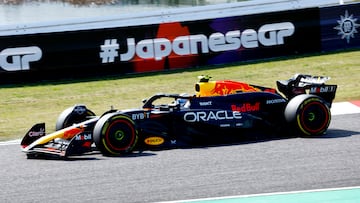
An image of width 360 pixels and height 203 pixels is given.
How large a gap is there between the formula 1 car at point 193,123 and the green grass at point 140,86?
12.5ft

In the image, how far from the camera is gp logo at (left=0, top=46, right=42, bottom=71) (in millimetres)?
17016

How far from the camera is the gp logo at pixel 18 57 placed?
17.0m

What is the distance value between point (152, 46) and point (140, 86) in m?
1.20

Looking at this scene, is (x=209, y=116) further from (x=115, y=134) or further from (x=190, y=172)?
(x=190, y=172)

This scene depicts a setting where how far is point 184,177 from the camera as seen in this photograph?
881cm

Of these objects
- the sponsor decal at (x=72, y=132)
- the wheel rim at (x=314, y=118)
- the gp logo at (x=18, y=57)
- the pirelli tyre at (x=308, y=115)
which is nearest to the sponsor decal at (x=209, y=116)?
the pirelli tyre at (x=308, y=115)

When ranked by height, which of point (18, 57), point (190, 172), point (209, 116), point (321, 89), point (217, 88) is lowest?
point (190, 172)

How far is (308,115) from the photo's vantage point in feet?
34.5

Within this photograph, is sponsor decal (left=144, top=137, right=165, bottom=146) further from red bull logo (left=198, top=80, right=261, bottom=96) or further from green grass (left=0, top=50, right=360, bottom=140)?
green grass (left=0, top=50, right=360, bottom=140)

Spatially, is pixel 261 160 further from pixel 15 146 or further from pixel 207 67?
pixel 207 67

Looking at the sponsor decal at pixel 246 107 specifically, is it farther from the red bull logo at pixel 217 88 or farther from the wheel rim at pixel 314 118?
the wheel rim at pixel 314 118

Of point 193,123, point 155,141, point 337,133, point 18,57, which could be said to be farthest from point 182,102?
point 18,57

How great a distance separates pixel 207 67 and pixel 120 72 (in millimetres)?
2003

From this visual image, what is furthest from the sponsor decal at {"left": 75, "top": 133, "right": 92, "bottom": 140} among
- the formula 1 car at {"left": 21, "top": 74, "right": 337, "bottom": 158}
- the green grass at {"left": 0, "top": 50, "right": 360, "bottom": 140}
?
the green grass at {"left": 0, "top": 50, "right": 360, "bottom": 140}
